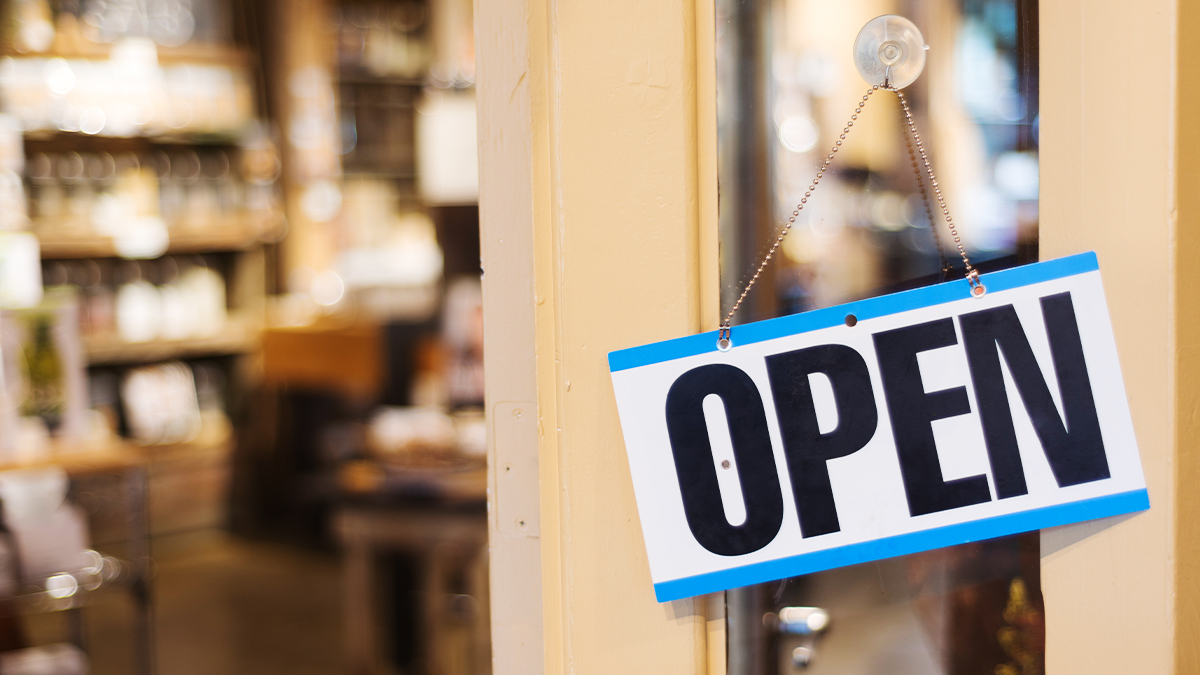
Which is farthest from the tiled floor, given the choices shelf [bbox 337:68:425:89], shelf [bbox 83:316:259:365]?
shelf [bbox 337:68:425:89]

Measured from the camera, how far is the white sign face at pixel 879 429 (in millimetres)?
704

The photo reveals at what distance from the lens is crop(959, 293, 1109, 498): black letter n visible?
70 centimetres

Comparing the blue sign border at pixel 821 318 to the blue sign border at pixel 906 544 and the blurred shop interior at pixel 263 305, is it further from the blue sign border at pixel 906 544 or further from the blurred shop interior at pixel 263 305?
the blurred shop interior at pixel 263 305

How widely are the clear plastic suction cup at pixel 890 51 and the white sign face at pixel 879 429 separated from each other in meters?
0.17

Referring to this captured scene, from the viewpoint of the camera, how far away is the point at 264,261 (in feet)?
18.9

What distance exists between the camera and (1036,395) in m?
0.71

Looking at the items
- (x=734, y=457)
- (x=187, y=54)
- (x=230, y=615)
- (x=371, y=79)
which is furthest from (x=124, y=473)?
(x=371, y=79)

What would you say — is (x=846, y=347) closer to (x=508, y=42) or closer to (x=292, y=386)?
(x=508, y=42)

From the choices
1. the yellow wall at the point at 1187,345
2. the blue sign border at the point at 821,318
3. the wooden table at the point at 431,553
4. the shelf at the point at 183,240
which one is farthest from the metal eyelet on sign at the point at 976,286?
the shelf at the point at 183,240

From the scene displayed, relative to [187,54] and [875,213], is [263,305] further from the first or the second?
[875,213]

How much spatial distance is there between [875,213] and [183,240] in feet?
17.3

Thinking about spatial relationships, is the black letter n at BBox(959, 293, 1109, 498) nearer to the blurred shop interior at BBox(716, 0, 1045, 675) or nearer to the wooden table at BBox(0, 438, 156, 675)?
the blurred shop interior at BBox(716, 0, 1045, 675)

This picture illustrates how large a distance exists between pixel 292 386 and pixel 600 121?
4.88 meters

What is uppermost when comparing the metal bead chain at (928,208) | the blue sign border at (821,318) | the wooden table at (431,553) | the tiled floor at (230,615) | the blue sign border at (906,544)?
the metal bead chain at (928,208)
